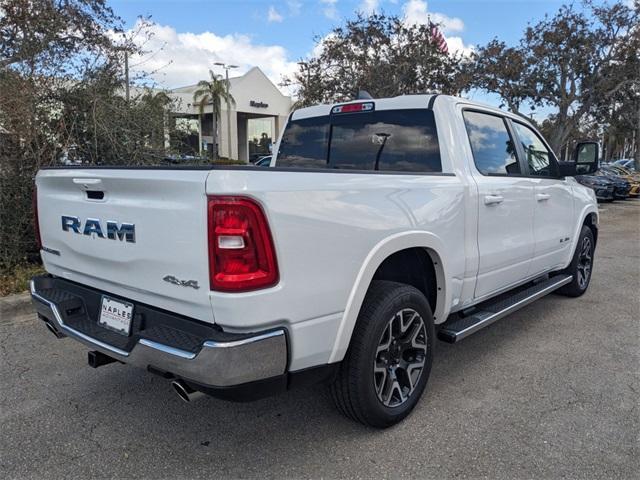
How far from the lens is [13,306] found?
195 inches

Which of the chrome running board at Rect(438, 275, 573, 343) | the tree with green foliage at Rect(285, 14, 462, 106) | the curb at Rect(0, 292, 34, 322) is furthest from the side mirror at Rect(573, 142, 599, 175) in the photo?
the tree with green foliage at Rect(285, 14, 462, 106)

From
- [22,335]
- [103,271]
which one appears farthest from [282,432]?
[22,335]

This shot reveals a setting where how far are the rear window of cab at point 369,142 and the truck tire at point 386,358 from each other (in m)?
1.10

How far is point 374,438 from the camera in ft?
9.29

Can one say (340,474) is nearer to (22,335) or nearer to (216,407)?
(216,407)

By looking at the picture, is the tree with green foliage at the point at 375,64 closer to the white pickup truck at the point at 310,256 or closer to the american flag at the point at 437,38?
the american flag at the point at 437,38

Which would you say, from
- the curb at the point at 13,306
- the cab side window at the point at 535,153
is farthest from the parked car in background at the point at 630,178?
the curb at the point at 13,306

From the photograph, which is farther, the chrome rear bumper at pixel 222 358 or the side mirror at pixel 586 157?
the side mirror at pixel 586 157

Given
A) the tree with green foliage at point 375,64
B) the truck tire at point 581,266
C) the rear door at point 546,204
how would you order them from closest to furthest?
the rear door at point 546,204
the truck tire at point 581,266
the tree with green foliage at point 375,64

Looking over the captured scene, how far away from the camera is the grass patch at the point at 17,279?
5348mm

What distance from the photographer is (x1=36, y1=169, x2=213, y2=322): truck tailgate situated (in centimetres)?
216

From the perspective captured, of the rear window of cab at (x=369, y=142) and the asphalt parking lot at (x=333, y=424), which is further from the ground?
the rear window of cab at (x=369, y=142)

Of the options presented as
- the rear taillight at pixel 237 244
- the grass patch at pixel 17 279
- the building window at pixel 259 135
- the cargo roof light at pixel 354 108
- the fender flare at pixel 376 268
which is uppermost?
the building window at pixel 259 135

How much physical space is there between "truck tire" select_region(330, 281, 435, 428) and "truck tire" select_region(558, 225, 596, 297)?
3118 mm
